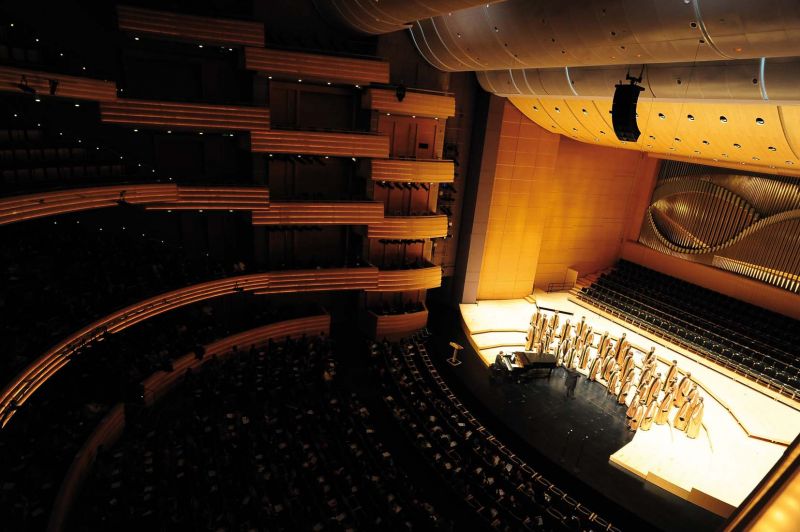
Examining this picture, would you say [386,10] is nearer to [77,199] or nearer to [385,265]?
[77,199]

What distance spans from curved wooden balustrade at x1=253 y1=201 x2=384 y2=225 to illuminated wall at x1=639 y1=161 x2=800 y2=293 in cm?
1254

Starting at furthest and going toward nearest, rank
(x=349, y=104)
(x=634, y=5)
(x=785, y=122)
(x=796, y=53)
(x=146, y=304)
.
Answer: (x=349, y=104) < (x=146, y=304) < (x=785, y=122) < (x=634, y=5) < (x=796, y=53)

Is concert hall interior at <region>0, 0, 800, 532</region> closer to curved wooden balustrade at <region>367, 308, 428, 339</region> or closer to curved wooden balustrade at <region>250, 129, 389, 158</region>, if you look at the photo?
curved wooden balustrade at <region>250, 129, 389, 158</region>

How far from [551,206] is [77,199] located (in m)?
16.7

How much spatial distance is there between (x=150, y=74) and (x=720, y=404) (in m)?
18.5

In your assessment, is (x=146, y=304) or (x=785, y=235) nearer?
(x=146, y=304)

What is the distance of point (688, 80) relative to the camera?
32.6 feet

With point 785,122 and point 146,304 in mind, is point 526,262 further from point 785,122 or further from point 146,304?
point 146,304

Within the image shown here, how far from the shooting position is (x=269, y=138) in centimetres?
1315

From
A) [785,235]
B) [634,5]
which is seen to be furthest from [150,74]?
[785,235]

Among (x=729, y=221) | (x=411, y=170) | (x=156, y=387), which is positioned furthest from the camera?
(x=729, y=221)

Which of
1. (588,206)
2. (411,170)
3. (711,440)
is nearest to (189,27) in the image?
(411,170)

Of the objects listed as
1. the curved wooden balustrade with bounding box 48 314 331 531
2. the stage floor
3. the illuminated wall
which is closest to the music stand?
the stage floor

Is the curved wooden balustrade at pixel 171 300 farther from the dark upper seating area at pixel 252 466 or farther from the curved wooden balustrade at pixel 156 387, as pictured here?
the dark upper seating area at pixel 252 466
